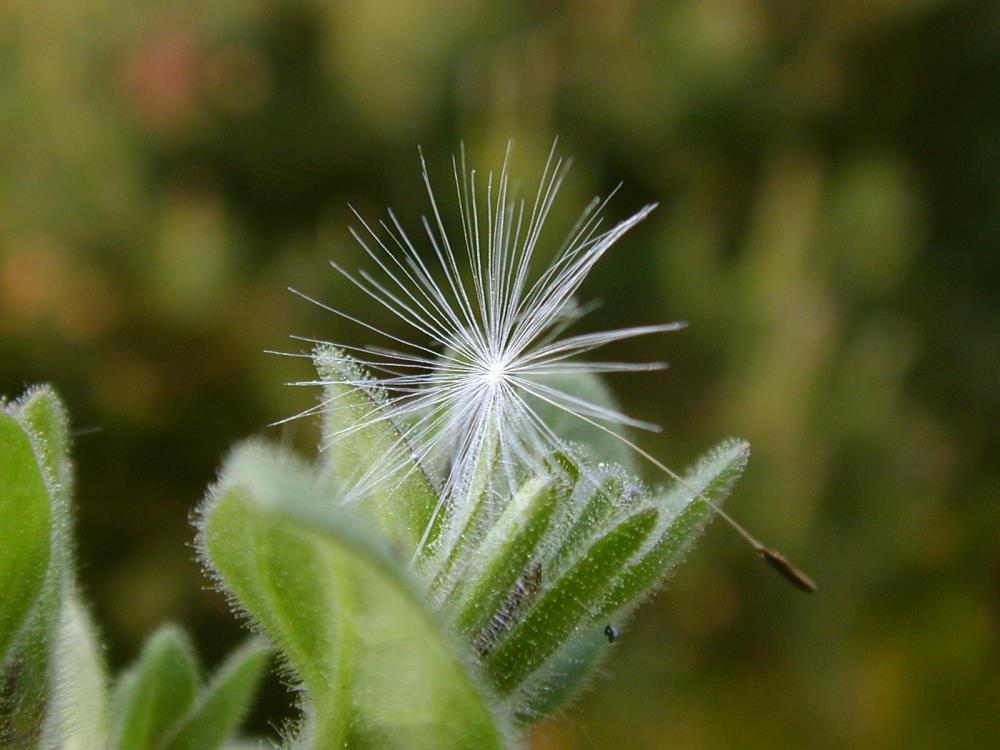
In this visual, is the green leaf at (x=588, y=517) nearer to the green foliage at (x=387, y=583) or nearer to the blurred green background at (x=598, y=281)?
the green foliage at (x=387, y=583)

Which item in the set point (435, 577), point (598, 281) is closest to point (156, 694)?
point (435, 577)

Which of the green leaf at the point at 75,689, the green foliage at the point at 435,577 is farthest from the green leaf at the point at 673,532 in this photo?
the green leaf at the point at 75,689

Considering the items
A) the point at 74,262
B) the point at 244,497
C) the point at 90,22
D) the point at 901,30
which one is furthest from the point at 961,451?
the point at 244,497

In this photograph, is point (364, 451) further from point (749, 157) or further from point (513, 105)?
point (749, 157)

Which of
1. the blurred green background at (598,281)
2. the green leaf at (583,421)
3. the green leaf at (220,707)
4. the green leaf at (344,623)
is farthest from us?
the blurred green background at (598,281)

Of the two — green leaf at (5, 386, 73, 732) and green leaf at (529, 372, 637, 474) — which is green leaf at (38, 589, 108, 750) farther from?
green leaf at (529, 372, 637, 474)

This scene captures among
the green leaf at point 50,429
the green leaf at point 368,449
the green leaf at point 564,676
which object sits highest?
the green leaf at point 50,429

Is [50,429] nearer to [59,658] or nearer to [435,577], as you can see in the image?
[59,658]
